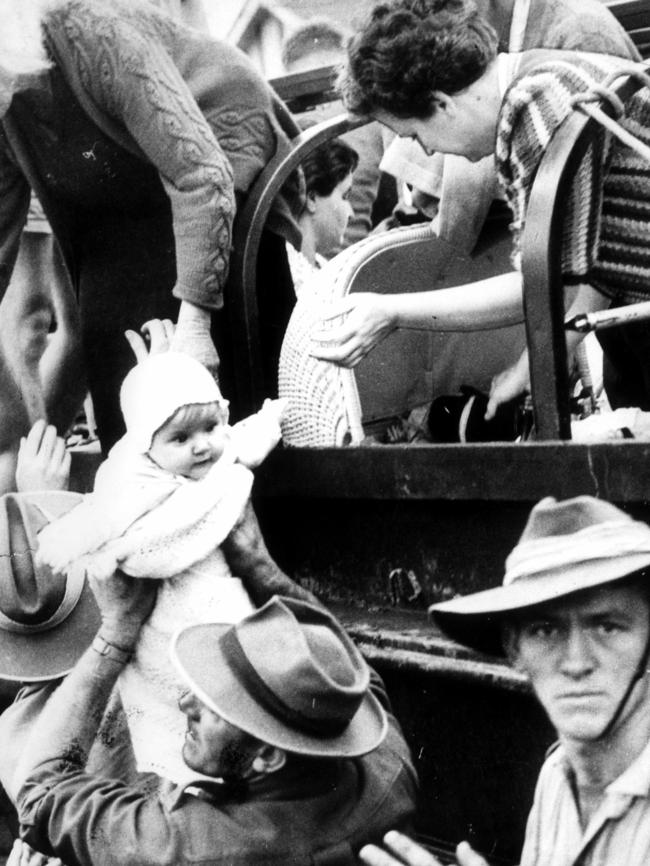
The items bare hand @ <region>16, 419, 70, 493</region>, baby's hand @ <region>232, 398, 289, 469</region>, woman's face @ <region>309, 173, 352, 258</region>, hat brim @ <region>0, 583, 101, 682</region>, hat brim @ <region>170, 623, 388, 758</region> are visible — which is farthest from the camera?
woman's face @ <region>309, 173, 352, 258</region>

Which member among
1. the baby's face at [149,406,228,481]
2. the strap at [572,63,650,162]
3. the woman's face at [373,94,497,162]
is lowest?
the baby's face at [149,406,228,481]

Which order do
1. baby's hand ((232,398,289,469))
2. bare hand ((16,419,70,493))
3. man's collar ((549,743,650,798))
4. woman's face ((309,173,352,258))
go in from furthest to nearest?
woman's face ((309,173,352,258)) < bare hand ((16,419,70,493)) < baby's hand ((232,398,289,469)) < man's collar ((549,743,650,798))

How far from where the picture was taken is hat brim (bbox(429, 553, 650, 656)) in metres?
1.26

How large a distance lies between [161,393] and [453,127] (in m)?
0.64

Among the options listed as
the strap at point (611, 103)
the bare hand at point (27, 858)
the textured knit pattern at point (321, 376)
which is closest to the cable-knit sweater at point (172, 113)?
the textured knit pattern at point (321, 376)

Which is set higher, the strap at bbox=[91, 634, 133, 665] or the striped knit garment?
the striped knit garment

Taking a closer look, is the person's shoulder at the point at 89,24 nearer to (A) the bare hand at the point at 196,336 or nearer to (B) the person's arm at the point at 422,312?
(A) the bare hand at the point at 196,336

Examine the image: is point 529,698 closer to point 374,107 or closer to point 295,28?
point 374,107

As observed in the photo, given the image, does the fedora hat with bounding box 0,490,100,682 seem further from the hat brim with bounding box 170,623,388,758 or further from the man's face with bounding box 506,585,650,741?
the man's face with bounding box 506,585,650,741

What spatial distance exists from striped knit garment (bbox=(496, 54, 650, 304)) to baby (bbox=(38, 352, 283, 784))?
1.85 ft

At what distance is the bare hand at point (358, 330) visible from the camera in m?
2.12

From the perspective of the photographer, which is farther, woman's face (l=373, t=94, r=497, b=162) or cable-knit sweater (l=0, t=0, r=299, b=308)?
cable-knit sweater (l=0, t=0, r=299, b=308)

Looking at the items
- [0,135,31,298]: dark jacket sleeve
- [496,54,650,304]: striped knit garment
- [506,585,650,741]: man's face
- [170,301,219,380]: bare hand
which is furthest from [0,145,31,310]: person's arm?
[506,585,650,741]: man's face

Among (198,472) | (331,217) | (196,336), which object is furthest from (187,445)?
(331,217)
